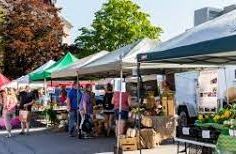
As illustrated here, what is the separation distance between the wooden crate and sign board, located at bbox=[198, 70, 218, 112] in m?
4.53

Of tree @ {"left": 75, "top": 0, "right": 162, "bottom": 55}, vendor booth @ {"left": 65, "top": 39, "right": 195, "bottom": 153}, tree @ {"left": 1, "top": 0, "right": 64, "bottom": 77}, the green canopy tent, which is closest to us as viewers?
vendor booth @ {"left": 65, "top": 39, "right": 195, "bottom": 153}

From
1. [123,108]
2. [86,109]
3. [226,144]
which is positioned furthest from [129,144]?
[226,144]

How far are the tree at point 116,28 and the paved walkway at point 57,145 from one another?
3219 cm

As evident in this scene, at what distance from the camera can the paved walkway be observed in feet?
49.2

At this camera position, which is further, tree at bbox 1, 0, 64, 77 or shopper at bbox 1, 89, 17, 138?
tree at bbox 1, 0, 64, 77

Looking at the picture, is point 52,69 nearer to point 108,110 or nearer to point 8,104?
point 8,104

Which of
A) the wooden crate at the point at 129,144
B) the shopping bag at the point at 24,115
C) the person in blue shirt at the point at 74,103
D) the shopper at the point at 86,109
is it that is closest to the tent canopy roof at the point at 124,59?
the shopper at the point at 86,109

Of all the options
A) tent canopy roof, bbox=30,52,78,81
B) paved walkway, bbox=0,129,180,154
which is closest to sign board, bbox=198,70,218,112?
paved walkway, bbox=0,129,180,154

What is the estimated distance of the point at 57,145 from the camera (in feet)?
55.1

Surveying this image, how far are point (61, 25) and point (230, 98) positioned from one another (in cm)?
4186

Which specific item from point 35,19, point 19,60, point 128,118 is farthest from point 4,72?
point 128,118

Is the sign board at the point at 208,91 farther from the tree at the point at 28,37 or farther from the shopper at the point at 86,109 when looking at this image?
the tree at the point at 28,37

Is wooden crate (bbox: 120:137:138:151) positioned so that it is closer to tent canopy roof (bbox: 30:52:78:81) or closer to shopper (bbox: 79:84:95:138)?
shopper (bbox: 79:84:95:138)

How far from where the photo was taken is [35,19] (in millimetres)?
50281
